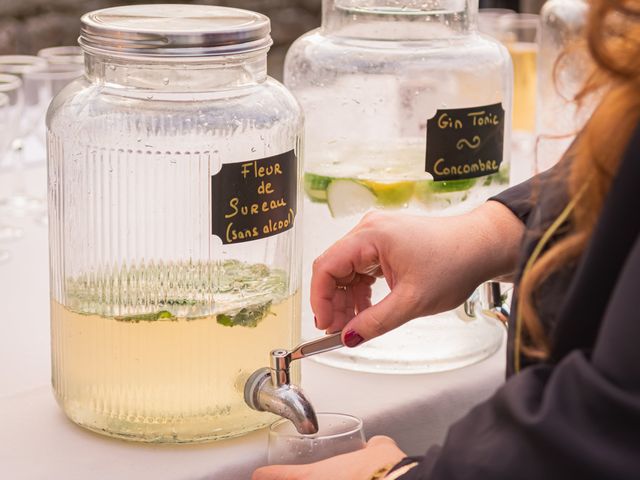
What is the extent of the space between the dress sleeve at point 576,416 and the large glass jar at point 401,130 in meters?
0.47

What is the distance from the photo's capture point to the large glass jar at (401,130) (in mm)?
1086

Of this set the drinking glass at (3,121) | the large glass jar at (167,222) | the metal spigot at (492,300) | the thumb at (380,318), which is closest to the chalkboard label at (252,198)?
the large glass jar at (167,222)

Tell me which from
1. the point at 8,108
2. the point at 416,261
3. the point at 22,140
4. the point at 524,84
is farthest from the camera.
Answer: the point at 524,84

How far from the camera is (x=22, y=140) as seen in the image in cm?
154

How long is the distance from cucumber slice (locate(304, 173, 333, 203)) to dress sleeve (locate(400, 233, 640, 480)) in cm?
49

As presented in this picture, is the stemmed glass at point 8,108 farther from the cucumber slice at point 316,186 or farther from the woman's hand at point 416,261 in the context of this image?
the woman's hand at point 416,261

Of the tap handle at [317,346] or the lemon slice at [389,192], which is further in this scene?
the lemon slice at [389,192]

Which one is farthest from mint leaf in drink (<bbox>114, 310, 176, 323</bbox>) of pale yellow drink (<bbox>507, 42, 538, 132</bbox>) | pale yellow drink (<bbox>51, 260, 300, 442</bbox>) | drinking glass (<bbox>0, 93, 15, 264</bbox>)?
pale yellow drink (<bbox>507, 42, 538, 132</bbox>)

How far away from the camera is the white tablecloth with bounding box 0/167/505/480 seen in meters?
0.89

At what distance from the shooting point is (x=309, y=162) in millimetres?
1113

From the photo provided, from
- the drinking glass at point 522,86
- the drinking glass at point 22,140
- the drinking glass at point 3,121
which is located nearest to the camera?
the drinking glass at point 3,121

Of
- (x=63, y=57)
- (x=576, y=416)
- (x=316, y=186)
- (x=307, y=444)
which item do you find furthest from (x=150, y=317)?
(x=63, y=57)

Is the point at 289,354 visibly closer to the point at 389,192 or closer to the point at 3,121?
the point at 389,192

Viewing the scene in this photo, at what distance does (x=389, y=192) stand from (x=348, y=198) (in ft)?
0.14
